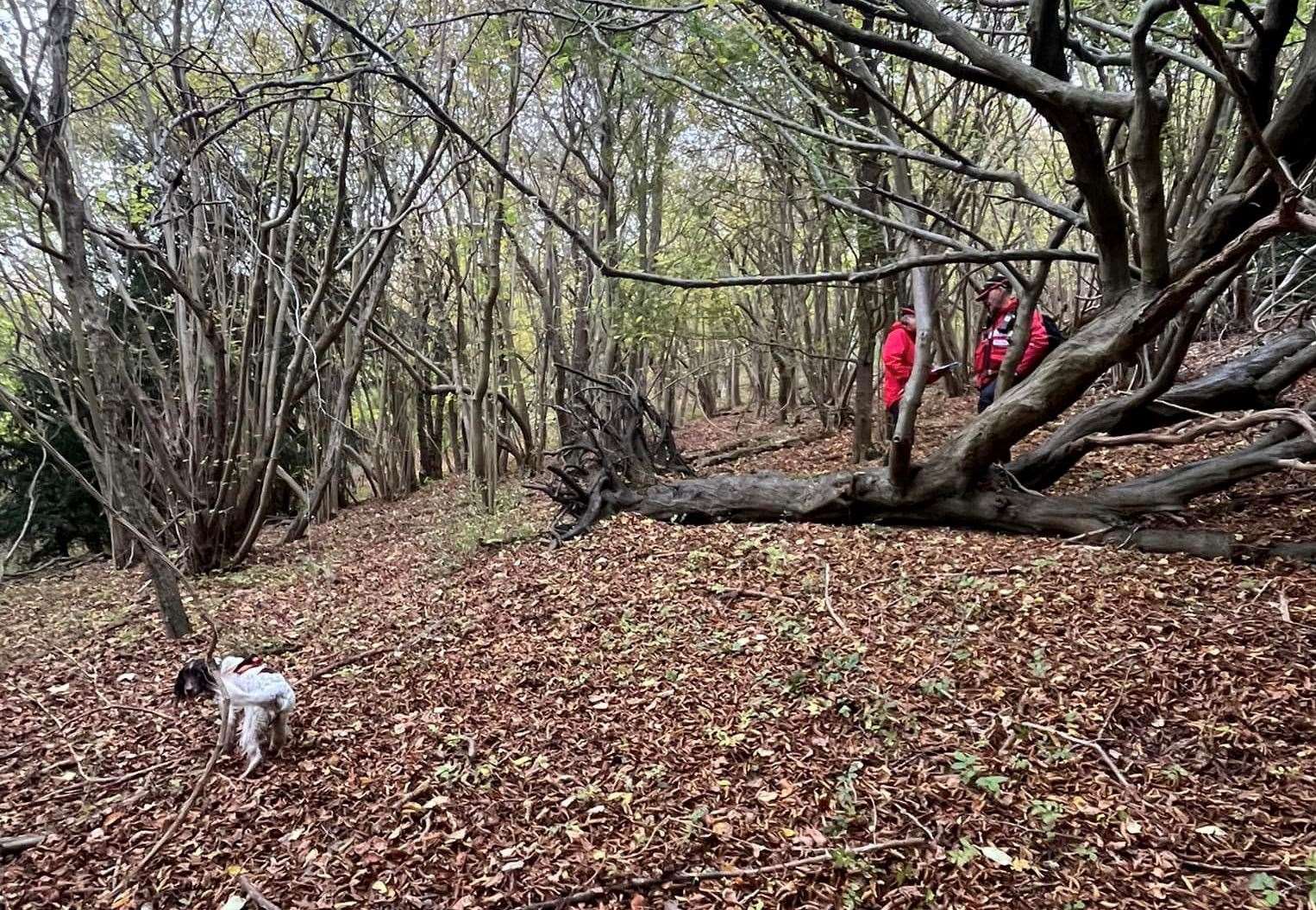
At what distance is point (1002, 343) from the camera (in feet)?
20.3

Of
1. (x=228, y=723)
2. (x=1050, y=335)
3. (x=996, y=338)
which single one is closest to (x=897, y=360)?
(x=996, y=338)

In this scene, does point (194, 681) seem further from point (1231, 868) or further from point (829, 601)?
point (1231, 868)

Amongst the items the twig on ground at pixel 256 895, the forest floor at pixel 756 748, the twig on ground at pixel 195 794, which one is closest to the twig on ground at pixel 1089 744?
the forest floor at pixel 756 748

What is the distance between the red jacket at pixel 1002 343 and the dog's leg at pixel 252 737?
19.3 feet

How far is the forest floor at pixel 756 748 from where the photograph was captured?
2.21 metres

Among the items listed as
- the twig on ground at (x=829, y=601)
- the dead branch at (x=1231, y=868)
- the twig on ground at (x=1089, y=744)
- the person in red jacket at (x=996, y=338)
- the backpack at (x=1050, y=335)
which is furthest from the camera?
the person in red jacket at (x=996, y=338)

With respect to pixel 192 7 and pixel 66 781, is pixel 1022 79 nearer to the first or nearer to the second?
pixel 66 781

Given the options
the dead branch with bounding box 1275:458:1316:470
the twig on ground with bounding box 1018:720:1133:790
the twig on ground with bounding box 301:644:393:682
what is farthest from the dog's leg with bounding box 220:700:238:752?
the dead branch with bounding box 1275:458:1316:470

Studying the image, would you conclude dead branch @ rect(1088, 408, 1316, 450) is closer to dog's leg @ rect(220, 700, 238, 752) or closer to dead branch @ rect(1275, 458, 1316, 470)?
dead branch @ rect(1275, 458, 1316, 470)

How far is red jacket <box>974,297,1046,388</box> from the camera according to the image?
596cm

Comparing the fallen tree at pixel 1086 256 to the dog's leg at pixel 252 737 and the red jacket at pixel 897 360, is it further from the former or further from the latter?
the dog's leg at pixel 252 737

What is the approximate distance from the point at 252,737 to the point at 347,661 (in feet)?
3.64

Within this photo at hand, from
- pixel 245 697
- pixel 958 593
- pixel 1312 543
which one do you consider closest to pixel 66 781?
pixel 245 697

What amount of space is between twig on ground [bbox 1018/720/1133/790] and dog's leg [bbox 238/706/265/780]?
10.4 ft
